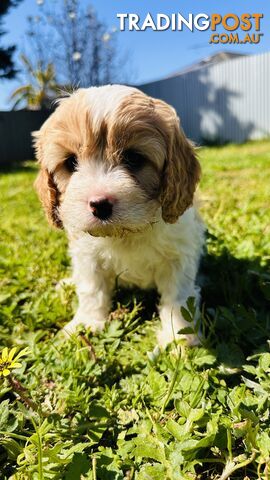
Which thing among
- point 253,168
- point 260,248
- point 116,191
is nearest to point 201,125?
point 253,168

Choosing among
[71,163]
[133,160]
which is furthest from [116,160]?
[71,163]

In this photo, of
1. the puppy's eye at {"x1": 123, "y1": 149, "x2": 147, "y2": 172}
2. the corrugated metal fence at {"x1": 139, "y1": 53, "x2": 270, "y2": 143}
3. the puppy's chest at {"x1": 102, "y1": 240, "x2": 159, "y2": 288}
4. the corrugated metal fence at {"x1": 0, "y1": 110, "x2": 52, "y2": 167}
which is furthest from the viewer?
the corrugated metal fence at {"x1": 0, "y1": 110, "x2": 52, "y2": 167}

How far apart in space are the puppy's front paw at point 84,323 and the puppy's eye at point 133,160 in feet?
3.48

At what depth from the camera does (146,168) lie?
249 centimetres

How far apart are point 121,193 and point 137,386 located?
39.1 inches

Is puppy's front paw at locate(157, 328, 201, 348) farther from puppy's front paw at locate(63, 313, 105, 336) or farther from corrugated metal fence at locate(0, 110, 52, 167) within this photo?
corrugated metal fence at locate(0, 110, 52, 167)

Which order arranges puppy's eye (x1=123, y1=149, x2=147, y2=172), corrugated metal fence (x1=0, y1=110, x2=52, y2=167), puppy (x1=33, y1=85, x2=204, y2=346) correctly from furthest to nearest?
corrugated metal fence (x1=0, y1=110, x2=52, y2=167) → puppy's eye (x1=123, y1=149, x2=147, y2=172) → puppy (x1=33, y1=85, x2=204, y2=346)

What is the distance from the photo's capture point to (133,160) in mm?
2434

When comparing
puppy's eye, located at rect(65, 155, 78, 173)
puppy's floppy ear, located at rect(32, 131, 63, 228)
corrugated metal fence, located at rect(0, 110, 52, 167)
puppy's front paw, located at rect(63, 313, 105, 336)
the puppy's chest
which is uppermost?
puppy's eye, located at rect(65, 155, 78, 173)

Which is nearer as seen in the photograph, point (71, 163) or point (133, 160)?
point (133, 160)

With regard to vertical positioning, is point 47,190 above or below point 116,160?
below

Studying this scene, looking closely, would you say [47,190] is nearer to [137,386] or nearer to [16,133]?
[137,386]

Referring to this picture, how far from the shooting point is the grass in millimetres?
1614

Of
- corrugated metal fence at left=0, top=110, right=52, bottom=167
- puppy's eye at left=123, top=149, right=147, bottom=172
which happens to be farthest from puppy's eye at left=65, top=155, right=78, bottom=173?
corrugated metal fence at left=0, top=110, right=52, bottom=167
